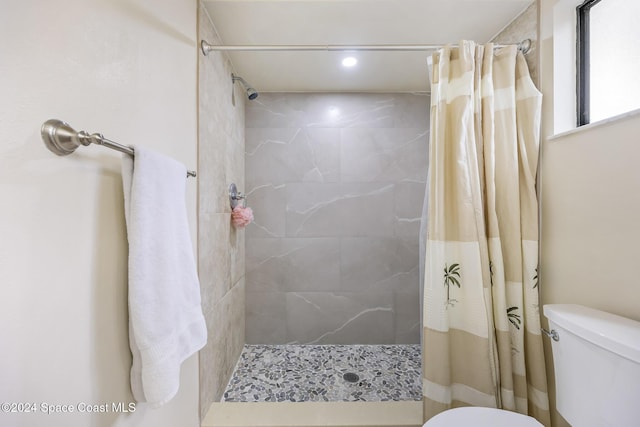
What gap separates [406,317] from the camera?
6.86 ft

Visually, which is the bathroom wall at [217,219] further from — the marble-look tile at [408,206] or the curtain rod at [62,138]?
the marble-look tile at [408,206]

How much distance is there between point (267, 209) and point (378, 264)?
0.99 meters

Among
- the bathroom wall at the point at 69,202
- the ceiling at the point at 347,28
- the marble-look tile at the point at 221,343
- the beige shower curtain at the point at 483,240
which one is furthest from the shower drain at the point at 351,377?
the ceiling at the point at 347,28

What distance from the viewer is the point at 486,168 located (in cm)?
116

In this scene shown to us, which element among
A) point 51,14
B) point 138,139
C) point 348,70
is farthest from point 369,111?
point 51,14

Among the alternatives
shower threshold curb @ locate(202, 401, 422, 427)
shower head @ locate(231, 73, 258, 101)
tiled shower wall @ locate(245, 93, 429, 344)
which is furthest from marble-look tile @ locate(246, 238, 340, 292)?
shower head @ locate(231, 73, 258, 101)

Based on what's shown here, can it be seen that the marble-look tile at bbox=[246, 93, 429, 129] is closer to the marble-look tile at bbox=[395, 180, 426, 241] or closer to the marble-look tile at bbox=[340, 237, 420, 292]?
the marble-look tile at bbox=[395, 180, 426, 241]

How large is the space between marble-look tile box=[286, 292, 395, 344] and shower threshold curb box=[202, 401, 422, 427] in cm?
67

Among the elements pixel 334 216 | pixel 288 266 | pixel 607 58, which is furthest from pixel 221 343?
pixel 607 58

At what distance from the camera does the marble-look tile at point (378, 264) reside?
2.09 m

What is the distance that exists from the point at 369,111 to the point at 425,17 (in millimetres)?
809

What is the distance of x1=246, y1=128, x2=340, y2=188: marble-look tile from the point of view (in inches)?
81.7

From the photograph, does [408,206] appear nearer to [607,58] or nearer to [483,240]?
[483,240]

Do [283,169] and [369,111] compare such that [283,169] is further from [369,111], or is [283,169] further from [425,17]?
[425,17]
